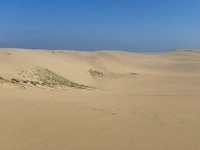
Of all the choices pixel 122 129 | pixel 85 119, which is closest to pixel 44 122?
pixel 85 119

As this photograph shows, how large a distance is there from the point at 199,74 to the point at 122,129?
2915cm

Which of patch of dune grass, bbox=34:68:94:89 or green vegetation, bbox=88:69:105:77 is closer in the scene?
patch of dune grass, bbox=34:68:94:89

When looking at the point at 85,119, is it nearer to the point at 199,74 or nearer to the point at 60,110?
the point at 60,110

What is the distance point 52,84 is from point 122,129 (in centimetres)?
1031

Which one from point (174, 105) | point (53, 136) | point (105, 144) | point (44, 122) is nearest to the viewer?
point (105, 144)

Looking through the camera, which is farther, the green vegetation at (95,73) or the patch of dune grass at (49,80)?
the green vegetation at (95,73)

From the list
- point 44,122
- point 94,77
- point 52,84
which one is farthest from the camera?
point 94,77

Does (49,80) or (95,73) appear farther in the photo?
(95,73)

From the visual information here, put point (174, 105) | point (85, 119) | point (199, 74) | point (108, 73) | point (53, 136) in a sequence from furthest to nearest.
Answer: point (199, 74)
point (108, 73)
point (174, 105)
point (85, 119)
point (53, 136)

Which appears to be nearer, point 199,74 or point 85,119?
point 85,119

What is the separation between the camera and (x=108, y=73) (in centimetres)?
3164

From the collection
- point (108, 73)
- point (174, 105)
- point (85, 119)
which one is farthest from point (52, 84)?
point (108, 73)

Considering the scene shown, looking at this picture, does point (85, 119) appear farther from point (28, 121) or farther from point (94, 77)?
point (94, 77)

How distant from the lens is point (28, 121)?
7.46m
